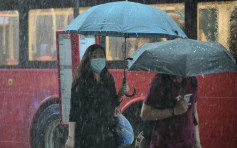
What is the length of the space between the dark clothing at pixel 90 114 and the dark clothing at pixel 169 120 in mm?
569

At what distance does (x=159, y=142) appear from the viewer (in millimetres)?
3734

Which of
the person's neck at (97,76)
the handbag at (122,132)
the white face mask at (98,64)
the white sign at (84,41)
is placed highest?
the white sign at (84,41)

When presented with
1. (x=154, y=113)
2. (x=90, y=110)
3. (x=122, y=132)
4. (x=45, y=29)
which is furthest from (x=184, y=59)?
(x=45, y=29)

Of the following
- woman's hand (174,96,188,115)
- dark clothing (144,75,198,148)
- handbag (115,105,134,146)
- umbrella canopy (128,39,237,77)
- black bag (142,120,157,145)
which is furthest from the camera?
handbag (115,105,134,146)

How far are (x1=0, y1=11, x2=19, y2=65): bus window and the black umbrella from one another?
10.5 ft

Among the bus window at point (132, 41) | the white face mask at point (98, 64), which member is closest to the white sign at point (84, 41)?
the bus window at point (132, 41)

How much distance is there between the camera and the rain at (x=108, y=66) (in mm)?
3762

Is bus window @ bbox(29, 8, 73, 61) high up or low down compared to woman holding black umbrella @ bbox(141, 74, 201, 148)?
up

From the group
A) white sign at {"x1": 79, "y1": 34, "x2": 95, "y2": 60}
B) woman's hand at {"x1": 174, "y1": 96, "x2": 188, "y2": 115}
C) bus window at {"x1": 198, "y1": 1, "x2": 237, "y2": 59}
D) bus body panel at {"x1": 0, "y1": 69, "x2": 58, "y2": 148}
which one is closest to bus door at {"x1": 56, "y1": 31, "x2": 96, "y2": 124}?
white sign at {"x1": 79, "y1": 34, "x2": 95, "y2": 60}

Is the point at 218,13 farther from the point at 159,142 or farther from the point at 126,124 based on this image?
the point at 159,142

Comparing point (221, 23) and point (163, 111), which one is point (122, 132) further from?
point (221, 23)

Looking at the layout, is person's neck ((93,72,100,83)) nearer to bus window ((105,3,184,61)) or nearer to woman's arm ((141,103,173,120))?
woman's arm ((141,103,173,120))

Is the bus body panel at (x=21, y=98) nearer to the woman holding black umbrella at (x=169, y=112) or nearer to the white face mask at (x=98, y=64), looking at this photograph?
the white face mask at (x=98, y=64)

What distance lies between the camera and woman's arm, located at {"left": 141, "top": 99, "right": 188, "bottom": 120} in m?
3.60
